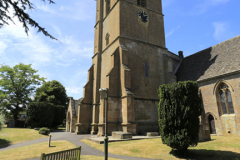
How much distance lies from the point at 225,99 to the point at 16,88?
39392 millimetres

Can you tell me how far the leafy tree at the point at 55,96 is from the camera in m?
37.2

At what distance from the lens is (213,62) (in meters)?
21.3

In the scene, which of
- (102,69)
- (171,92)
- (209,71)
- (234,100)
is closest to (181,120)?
(171,92)

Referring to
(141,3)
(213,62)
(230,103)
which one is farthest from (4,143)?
(141,3)

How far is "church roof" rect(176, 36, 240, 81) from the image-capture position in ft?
60.5

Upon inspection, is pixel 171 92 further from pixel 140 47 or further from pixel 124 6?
pixel 124 6

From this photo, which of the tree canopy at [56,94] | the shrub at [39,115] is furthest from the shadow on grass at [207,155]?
the tree canopy at [56,94]

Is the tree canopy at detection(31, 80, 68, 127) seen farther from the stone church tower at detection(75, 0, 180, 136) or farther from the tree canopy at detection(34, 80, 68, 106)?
the stone church tower at detection(75, 0, 180, 136)

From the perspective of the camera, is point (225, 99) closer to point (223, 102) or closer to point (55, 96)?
point (223, 102)

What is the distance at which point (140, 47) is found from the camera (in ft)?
78.6

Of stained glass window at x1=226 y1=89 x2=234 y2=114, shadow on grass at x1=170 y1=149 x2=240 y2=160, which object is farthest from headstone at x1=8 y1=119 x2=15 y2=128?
stained glass window at x1=226 y1=89 x2=234 y2=114

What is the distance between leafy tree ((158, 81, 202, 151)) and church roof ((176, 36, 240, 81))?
10.5m

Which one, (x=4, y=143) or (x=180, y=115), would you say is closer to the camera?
(x=180, y=115)

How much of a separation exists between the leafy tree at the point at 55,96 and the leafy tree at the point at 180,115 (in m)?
32.3
